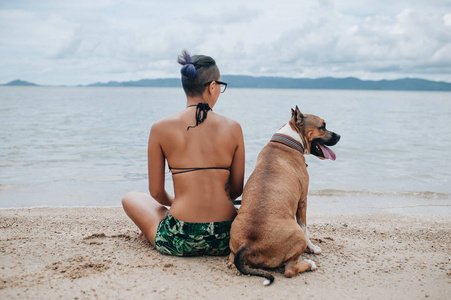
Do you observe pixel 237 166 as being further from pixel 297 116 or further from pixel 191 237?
pixel 297 116

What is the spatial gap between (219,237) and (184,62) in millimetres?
1816

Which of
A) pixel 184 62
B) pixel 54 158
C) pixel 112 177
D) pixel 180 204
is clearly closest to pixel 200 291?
pixel 180 204

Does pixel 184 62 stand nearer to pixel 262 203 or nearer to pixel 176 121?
pixel 176 121

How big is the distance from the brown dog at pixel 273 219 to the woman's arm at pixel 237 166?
0.17m

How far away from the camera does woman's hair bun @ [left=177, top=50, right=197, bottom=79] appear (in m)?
3.89

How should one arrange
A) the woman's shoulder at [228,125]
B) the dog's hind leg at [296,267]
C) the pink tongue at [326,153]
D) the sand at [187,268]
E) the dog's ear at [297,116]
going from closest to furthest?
the sand at [187,268] < the dog's hind leg at [296,267] < the woman's shoulder at [228,125] < the dog's ear at [297,116] < the pink tongue at [326,153]

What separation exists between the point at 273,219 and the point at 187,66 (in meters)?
1.67

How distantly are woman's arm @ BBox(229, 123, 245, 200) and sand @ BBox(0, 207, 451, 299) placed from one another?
77 cm

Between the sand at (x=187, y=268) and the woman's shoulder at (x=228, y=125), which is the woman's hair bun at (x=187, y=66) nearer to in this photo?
the woman's shoulder at (x=228, y=125)

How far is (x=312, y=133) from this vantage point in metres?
5.23

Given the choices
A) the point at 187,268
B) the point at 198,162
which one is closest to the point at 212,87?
the point at 198,162

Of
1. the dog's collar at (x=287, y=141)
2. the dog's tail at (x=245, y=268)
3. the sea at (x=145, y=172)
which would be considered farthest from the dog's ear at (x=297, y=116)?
the sea at (x=145, y=172)

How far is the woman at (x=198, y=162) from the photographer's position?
156 inches

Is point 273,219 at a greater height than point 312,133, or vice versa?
point 312,133
